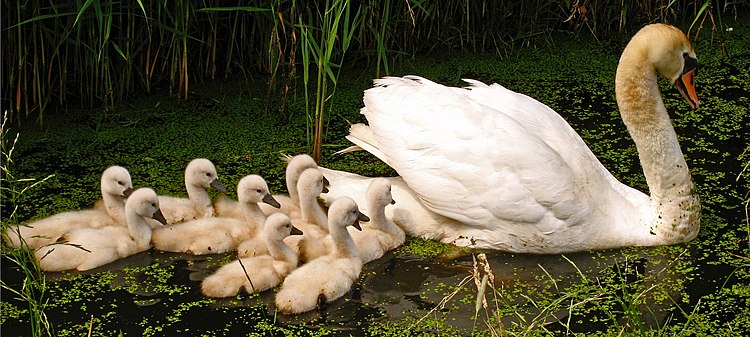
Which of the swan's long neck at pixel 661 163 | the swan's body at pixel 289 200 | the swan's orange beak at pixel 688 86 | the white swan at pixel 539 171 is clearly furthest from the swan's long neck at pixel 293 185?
the swan's orange beak at pixel 688 86

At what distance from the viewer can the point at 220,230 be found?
18.1ft

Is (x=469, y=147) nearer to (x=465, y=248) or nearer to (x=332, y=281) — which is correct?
(x=465, y=248)

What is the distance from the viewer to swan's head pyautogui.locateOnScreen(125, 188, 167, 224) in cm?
532

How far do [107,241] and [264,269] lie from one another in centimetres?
78

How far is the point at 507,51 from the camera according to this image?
794cm

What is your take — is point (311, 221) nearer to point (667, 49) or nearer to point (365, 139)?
point (365, 139)

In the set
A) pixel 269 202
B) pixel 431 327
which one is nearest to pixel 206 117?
pixel 269 202

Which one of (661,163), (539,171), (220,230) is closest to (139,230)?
(220,230)

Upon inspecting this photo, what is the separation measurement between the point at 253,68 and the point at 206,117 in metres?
0.60

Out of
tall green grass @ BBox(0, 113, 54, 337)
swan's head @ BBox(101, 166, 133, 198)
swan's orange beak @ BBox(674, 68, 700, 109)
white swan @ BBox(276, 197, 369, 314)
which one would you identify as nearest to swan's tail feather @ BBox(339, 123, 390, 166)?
white swan @ BBox(276, 197, 369, 314)

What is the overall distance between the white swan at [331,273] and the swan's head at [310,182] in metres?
0.26

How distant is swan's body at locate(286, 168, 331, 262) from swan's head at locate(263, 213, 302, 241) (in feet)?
0.74

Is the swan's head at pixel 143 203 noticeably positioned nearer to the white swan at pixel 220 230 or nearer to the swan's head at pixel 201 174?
the white swan at pixel 220 230

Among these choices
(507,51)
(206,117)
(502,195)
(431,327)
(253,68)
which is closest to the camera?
(431,327)
